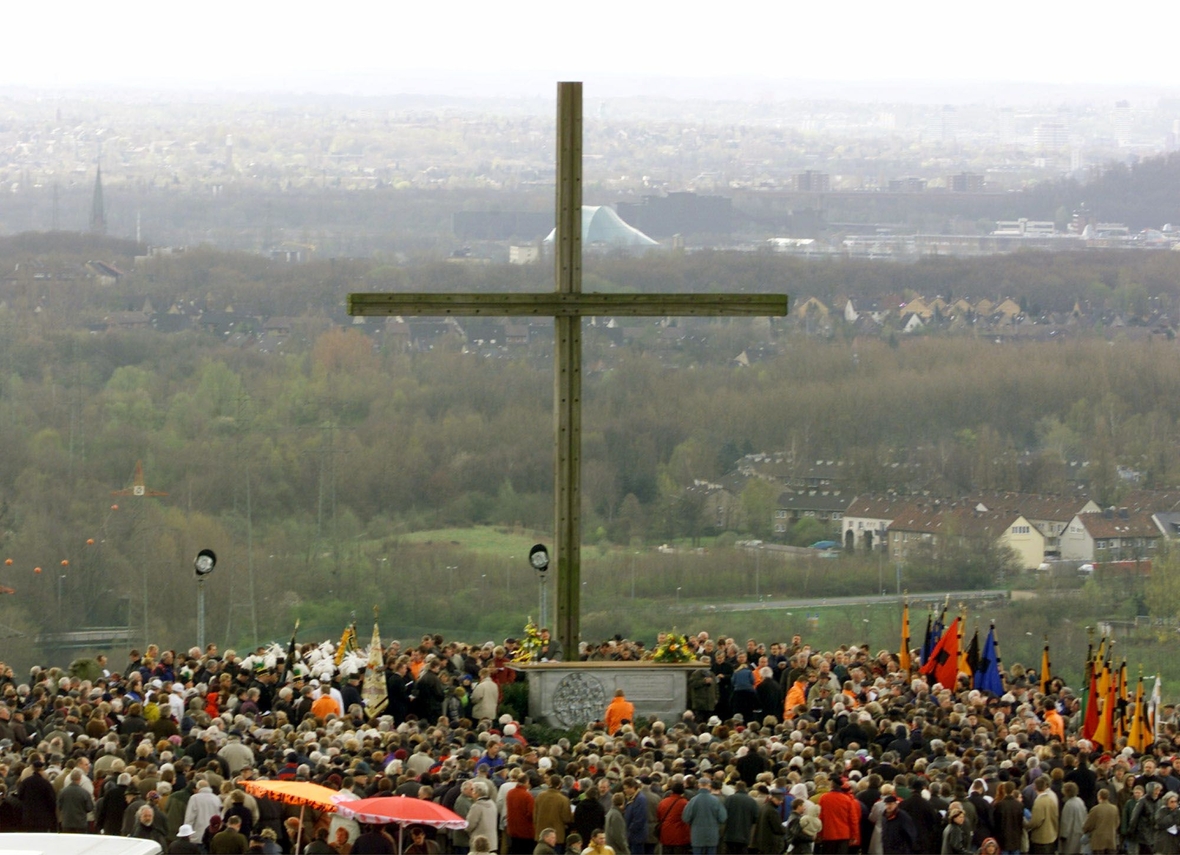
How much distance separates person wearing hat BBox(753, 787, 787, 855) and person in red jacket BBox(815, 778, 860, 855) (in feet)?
0.99

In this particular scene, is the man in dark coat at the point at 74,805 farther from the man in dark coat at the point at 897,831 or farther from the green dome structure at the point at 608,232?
the green dome structure at the point at 608,232

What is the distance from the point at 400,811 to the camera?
11484 mm

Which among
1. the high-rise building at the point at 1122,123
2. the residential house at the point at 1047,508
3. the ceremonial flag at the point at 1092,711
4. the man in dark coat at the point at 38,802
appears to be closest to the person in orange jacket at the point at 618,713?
the ceremonial flag at the point at 1092,711

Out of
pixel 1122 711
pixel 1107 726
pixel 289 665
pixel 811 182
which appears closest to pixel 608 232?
pixel 811 182

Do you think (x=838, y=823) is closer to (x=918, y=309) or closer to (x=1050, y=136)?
(x=918, y=309)

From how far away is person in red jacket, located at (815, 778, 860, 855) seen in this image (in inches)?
503

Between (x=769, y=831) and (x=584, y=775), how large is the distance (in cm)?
149

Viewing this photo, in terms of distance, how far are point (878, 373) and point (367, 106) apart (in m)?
39.8

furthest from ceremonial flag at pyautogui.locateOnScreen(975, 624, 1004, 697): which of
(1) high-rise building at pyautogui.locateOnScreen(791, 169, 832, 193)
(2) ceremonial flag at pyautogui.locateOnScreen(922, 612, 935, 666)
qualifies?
(1) high-rise building at pyautogui.locateOnScreen(791, 169, 832, 193)

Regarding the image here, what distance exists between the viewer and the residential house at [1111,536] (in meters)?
81.6

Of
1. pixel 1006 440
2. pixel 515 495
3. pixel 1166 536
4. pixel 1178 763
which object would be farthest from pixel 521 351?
pixel 1178 763

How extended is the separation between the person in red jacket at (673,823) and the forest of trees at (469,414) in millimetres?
66812

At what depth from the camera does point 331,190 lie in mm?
99500

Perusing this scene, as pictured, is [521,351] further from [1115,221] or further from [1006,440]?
[1115,221]
